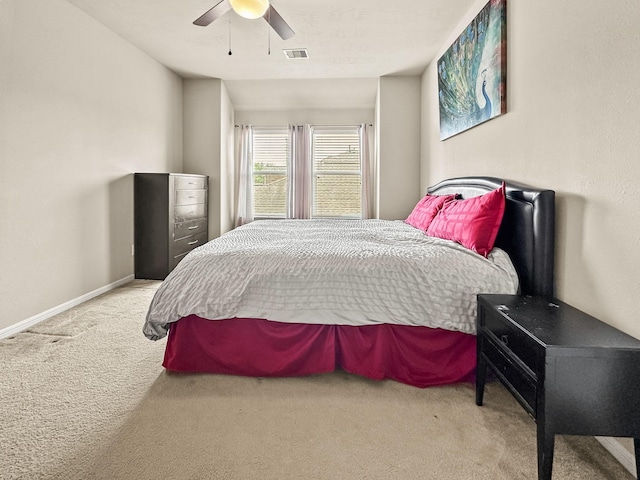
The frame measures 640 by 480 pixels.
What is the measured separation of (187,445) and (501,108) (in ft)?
8.76

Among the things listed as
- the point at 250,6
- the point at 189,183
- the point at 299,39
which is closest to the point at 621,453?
the point at 250,6

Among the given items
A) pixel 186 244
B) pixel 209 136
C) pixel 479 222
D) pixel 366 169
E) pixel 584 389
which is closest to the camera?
pixel 584 389

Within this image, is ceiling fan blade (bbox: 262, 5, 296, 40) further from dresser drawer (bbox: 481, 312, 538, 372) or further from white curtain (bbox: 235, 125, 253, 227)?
white curtain (bbox: 235, 125, 253, 227)

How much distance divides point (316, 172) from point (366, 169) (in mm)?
817

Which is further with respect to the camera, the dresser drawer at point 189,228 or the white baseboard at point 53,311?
the dresser drawer at point 189,228

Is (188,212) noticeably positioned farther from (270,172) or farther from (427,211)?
(427,211)

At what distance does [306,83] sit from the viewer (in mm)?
5398

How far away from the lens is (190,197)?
4.78 metres

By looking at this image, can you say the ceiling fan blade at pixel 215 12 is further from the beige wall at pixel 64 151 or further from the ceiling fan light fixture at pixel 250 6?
the beige wall at pixel 64 151

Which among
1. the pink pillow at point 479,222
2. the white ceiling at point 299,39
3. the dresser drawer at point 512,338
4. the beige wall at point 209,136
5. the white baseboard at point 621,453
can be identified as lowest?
the white baseboard at point 621,453

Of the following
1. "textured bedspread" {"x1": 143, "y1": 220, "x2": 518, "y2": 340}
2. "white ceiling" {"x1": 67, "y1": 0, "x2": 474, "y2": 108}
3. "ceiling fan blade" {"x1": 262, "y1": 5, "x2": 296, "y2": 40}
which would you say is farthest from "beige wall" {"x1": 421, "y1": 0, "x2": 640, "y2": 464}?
"ceiling fan blade" {"x1": 262, "y1": 5, "x2": 296, "y2": 40}

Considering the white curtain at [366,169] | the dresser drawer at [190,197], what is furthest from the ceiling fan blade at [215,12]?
the white curtain at [366,169]

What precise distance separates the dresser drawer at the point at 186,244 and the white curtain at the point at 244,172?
901mm

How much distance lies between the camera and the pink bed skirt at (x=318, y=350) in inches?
77.0
